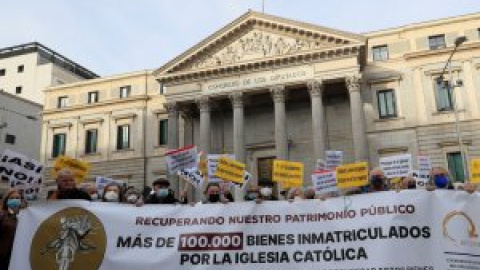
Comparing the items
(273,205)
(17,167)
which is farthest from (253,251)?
(17,167)

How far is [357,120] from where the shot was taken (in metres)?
30.9

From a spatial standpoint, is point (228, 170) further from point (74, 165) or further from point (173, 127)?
point (173, 127)

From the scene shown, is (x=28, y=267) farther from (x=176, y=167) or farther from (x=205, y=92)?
(x=205, y=92)

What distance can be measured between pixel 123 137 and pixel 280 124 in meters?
15.6

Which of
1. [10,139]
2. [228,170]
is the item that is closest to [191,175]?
[228,170]

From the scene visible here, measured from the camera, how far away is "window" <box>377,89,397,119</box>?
34031 millimetres

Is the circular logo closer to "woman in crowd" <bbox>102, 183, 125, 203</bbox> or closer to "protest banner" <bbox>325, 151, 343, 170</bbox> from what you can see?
"woman in crowd" <bbox>102, 183, 125, 203</bbox>

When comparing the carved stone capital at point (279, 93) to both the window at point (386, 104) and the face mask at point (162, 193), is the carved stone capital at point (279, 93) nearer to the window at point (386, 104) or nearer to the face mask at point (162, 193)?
the window at point (386, 104)

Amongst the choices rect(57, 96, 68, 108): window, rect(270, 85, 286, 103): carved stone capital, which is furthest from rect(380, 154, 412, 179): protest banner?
rect(57, 96, 68, 108): window

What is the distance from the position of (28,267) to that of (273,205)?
377cm

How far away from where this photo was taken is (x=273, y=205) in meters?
7.96

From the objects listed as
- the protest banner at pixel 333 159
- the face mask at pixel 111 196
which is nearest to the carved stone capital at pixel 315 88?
the protest banner at pixel 333 159

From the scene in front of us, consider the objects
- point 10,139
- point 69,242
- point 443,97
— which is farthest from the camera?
point 10,139

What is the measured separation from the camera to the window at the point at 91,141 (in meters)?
43.3
